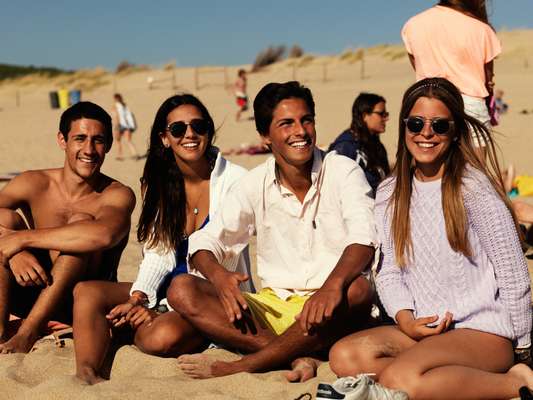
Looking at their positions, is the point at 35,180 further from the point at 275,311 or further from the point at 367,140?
the point at 367,140

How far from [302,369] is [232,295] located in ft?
1.60

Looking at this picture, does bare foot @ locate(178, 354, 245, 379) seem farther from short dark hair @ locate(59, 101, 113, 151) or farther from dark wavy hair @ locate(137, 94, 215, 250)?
short dark hair @ locate(59, 101, 113, 151)

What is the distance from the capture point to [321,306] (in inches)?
148

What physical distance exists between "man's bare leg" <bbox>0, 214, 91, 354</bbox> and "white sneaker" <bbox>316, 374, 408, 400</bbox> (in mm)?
1697

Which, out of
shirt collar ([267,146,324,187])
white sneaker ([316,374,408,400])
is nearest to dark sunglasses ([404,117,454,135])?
shirt collar ([267,146,324,187])

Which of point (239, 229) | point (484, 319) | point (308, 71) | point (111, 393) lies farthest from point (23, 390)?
point (308, 71)

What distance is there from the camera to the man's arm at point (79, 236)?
4.43 metres

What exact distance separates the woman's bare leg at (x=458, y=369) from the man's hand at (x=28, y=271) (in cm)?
195

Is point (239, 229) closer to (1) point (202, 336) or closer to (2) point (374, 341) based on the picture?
(1) point (202, 336)

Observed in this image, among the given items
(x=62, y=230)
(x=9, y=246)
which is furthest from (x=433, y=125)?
(x=9, y=246)

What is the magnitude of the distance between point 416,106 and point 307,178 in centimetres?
72

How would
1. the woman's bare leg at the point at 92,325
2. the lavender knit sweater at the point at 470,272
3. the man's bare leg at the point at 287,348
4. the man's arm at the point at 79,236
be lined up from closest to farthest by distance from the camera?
the lavender knit sweater at the point at 470,272, the man's bare leg at the point at 287,348, the woman's bare leg at the point at 92,325, the man's arm at the point at 79,236

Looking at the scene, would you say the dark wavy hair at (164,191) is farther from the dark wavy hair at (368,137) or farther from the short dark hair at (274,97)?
the dark wavy hair at (368,137)

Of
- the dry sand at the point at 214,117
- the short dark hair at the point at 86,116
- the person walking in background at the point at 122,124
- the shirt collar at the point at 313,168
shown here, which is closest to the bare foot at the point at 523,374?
the dry sand at the point at 214,117
